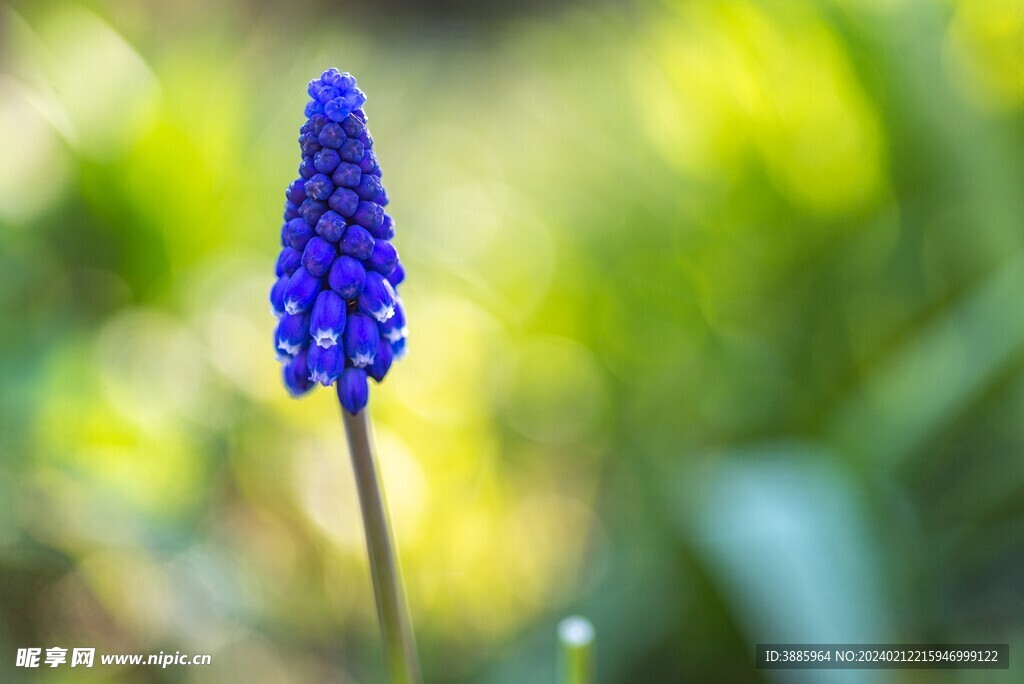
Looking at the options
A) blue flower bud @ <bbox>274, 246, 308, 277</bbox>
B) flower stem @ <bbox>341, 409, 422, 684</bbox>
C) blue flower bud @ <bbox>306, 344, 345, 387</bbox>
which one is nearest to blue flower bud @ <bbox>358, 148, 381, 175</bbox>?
blue flower bud @ <bbox>274, 246, 308, 277</bbox>

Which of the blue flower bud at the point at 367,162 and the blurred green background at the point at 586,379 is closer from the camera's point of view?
the blue flower bud at the point at 367,162

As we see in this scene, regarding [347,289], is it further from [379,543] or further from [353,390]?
[379,543]

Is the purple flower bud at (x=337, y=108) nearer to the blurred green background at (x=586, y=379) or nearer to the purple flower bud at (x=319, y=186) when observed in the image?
the purple flower bud at (x=319, y=186)

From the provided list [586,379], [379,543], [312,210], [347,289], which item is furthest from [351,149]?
[586,379]

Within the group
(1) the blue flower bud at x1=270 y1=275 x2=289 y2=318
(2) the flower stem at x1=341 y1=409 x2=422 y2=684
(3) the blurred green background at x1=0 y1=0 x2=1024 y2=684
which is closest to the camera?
(2) the flower stem at x1=341 y1=409 x2=422 y2=684

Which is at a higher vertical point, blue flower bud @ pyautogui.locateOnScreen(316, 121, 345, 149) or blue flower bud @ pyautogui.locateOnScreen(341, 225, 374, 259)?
blue flower bud @ pyautogui.locateOnScreen(316, 121, 345, 149)

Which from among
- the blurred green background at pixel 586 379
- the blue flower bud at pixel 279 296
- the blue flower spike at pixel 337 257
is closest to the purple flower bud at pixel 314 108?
the blue flower spike at pixel 337 257

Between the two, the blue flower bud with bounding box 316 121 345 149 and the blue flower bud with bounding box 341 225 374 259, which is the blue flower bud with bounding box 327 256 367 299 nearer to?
the blue flower bud with bounding box 341 225 374 259

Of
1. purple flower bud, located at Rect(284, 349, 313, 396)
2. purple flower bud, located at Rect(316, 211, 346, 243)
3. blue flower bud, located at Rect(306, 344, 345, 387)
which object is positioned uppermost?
purple flower bud, located at Rect(316, 211, 346, 243)
